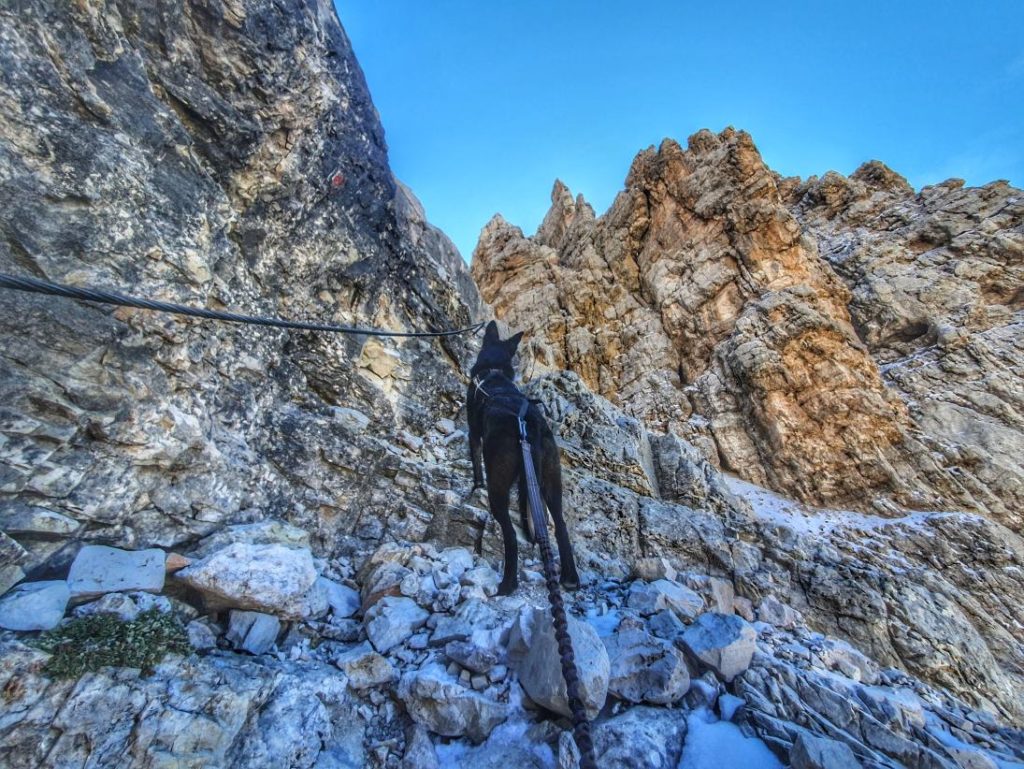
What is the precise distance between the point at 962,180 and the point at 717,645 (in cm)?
3927

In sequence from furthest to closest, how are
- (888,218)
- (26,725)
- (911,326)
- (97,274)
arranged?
(888,218), (911,326), (97,274), (26,725)

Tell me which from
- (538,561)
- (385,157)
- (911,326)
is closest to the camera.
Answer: (538,561)

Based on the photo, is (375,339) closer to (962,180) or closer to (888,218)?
(888,218)

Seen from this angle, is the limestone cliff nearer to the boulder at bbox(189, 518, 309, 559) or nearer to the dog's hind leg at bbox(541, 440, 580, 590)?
the boulder at bbox(189, 518, 309, 559)

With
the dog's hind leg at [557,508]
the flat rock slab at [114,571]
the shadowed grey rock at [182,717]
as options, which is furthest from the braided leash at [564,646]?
the flat rock slab at [114,571]

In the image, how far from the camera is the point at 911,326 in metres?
19.8

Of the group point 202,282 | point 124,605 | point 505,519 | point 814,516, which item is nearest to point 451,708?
point 505,519

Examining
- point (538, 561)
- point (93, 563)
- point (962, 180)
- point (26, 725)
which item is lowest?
point (26, 725)

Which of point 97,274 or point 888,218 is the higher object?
point 888,218

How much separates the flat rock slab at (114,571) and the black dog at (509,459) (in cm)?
288

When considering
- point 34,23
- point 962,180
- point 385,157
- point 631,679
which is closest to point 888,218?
point 962,180

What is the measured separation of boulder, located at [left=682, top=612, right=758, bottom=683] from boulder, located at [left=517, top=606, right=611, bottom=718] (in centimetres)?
102

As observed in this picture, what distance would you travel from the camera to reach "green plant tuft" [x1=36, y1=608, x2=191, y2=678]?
233cm

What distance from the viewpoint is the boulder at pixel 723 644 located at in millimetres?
3307
